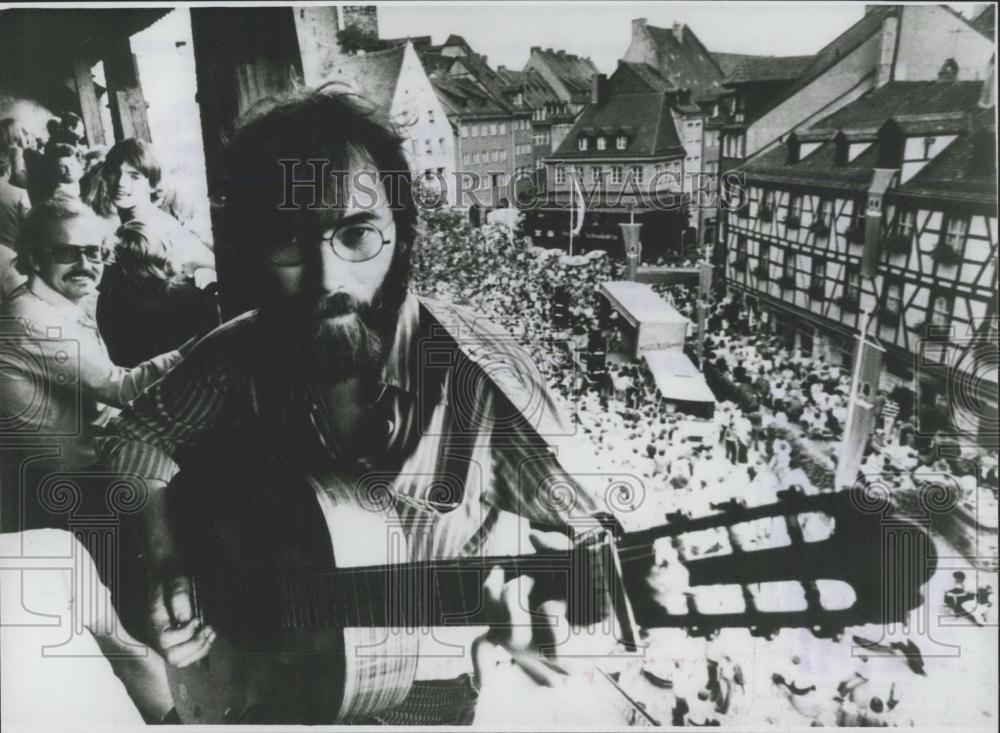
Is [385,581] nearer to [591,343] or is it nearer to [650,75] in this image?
[591,343]

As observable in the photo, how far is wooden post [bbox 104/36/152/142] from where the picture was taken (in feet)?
9.88

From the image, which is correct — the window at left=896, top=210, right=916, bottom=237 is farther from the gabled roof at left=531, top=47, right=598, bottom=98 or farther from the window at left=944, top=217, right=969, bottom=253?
the gabled roof at left=531, top=47, right=598, bottom=98

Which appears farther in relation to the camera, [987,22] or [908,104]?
[908,104]

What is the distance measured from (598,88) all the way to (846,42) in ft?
2.97

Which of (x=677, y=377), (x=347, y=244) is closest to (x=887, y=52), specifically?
(x=677, y=377)

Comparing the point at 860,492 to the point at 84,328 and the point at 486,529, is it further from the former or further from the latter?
the point at 84,328

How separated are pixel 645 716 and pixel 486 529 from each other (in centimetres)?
97

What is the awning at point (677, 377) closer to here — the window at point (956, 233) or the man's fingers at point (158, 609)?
the window at point (956, 233)

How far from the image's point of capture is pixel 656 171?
10.1ft

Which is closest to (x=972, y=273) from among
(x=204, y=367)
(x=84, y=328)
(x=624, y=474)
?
(x=624, y=474)

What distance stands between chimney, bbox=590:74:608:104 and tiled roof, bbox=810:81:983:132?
2.66 feet

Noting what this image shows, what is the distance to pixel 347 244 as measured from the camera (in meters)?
2.99

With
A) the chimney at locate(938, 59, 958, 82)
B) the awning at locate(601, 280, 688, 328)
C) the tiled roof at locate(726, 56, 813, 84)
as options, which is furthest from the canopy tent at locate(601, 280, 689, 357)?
the chimney at locate(938, 59, 958, 82)

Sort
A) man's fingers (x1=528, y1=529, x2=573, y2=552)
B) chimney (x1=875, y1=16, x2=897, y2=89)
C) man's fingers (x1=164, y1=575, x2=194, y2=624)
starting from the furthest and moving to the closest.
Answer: man's fingers (x1=164, y1=575, x2=194, y2=624), man's fingers (x1=528, y1=529, x2=573, y2=552), chimney (x1=875, y1=16, x2=897, y2=89)
